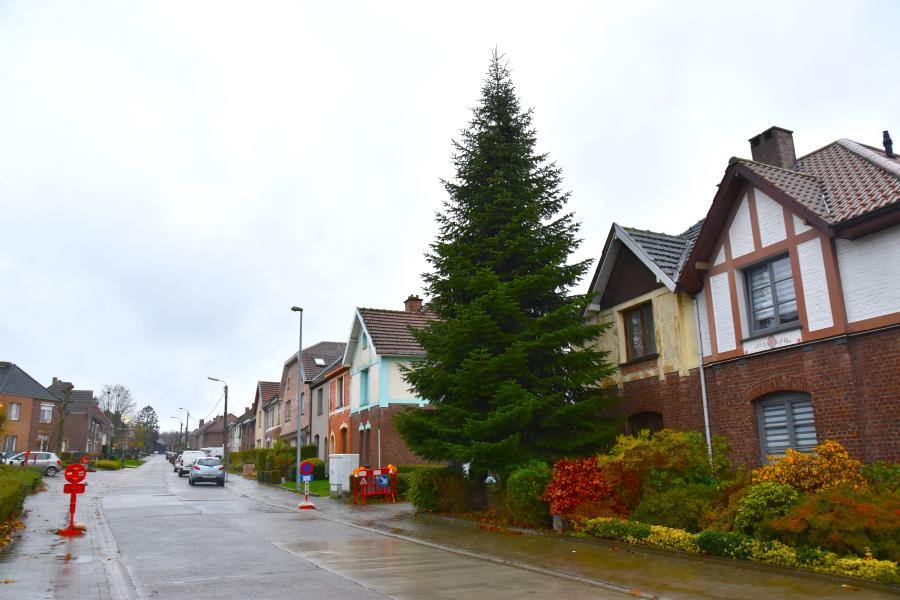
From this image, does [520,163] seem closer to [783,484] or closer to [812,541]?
[783,484]

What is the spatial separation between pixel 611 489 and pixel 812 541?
182 inches

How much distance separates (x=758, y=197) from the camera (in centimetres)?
1467

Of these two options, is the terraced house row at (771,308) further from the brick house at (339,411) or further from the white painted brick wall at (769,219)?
the brick house at (339,411)

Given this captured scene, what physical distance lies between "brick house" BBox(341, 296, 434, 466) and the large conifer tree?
1173 centimetres

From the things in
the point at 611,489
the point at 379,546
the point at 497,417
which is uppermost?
the point at 497,417

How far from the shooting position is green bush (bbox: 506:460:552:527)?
14.5m

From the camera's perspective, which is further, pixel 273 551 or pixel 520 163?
pixel 520 163

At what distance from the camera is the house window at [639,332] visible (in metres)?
17.7

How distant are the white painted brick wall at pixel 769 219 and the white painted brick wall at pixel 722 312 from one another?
4.12 ft

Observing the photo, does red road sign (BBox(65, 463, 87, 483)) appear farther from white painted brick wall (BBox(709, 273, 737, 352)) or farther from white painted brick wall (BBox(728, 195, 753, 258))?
white painted brick wall (BBox(728, 195, 753, 258))

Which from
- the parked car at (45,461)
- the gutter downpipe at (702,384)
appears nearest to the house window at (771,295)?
the gutter downpipe at (702,384)

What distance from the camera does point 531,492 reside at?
14461 millimetres

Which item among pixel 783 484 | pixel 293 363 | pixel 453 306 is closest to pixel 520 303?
pixel 453 306

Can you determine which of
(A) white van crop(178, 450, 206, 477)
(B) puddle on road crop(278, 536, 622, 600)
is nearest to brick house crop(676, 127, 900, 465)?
(B) puddle on road crop(278, 536, 622, 600)
